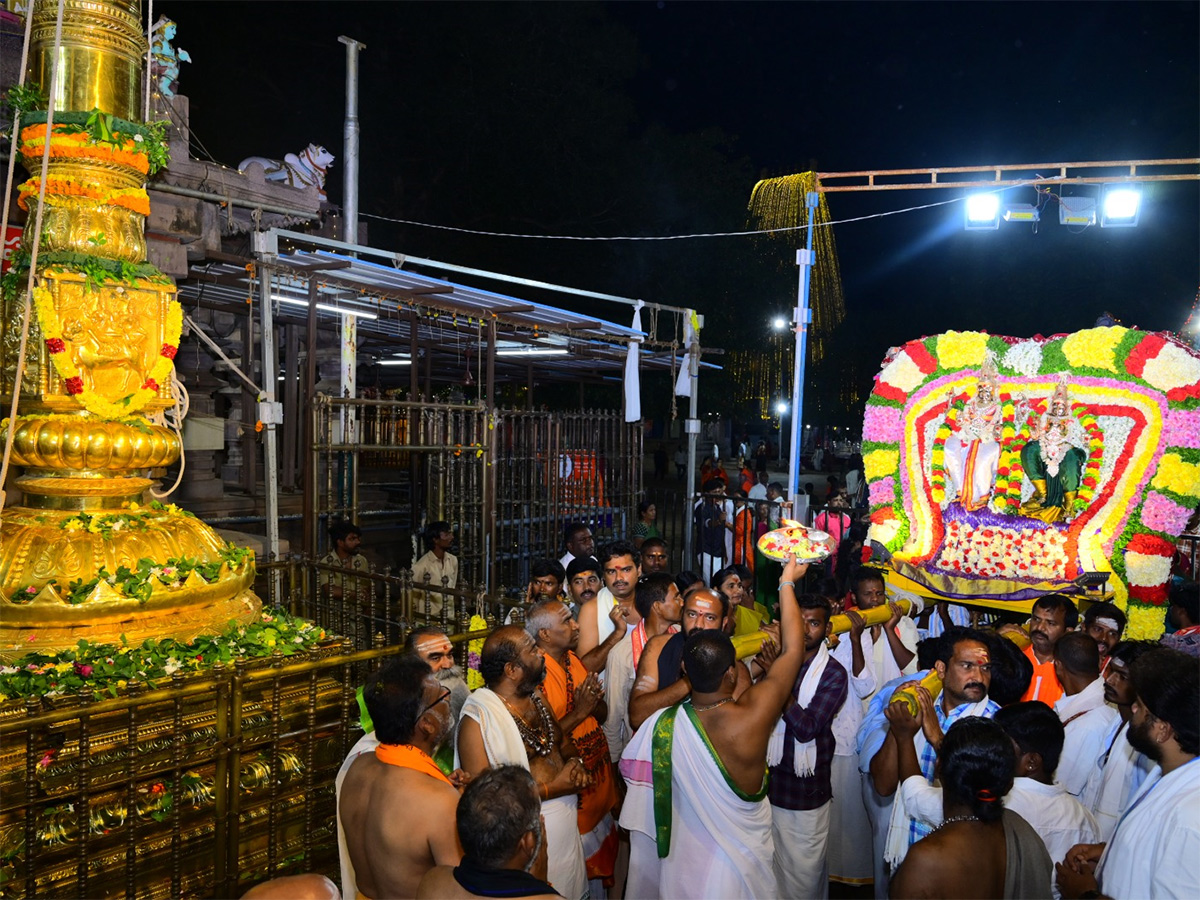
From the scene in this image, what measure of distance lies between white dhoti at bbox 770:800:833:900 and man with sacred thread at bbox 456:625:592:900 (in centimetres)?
116

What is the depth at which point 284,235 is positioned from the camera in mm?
7949

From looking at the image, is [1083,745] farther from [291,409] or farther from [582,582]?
[291,409]

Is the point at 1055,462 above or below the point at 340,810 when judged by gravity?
above

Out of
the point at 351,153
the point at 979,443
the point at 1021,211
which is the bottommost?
the point at 979,443

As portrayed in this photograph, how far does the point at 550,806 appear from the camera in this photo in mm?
3598

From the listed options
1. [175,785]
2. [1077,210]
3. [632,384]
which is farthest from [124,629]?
[1077,210]

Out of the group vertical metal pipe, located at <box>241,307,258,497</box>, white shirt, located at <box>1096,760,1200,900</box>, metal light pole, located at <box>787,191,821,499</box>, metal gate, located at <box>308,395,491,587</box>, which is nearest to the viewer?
white shirt, located at <box>1096,760,1200,900</box>

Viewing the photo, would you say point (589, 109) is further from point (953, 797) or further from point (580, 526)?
point (953, 797)

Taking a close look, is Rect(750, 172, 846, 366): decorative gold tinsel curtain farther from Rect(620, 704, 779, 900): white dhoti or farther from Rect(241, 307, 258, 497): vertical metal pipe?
Rect(241, 307, 258, 497): vertical metal pipe

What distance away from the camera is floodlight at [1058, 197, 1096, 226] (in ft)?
36.2

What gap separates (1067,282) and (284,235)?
893 inches

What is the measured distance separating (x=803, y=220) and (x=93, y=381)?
34.4 feet

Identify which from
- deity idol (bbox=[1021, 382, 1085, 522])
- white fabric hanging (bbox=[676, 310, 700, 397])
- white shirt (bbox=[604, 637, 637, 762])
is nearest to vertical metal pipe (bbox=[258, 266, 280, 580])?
white shirt (bbox=[604, 637, 637, 762])

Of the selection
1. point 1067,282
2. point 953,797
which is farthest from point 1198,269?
point 953,797
